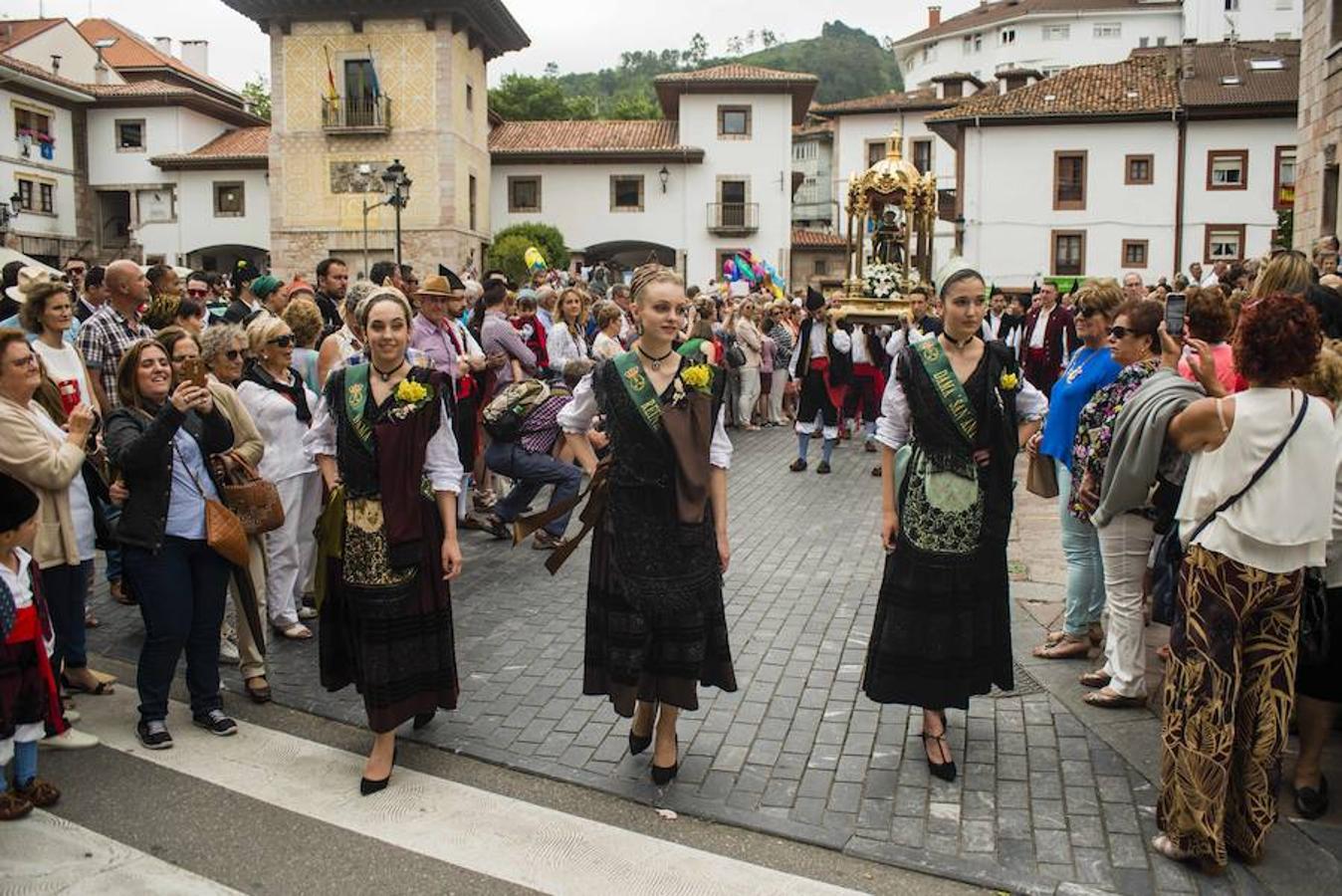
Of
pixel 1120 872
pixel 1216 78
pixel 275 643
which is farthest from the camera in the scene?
pixel 1216 78

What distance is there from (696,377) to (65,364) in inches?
153

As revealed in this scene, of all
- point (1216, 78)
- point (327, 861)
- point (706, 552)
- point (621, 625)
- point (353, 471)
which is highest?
point (1216, 78)

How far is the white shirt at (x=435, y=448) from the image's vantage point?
4.89m

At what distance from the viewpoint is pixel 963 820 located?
4.39 metres

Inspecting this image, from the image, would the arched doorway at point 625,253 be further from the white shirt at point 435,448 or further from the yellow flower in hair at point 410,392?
the yellow flower in hair at point 410,392

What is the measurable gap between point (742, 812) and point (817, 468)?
8.82 metres

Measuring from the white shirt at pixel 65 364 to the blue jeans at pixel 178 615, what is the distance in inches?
56.6

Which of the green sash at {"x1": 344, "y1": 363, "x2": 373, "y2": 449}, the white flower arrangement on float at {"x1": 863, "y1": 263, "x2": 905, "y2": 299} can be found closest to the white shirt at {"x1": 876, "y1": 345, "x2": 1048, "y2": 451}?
the green sash at {"x1": 344, "y1": 363, "x2": 373, "y2": 449}

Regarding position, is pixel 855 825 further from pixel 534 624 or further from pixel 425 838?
pixel 534 624

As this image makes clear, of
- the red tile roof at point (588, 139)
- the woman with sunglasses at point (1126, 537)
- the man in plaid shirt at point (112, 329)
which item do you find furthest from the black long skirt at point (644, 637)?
the red tile roof at point (588, 139)

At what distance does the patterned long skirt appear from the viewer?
13.0 ft

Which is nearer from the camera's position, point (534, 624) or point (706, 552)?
point (706, 552)

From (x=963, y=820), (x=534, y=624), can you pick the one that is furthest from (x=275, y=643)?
(x=963, y=820)

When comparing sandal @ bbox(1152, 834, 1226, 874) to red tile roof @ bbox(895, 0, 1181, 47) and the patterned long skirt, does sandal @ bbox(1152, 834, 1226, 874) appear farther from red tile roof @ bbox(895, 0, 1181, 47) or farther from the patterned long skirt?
red tile roof @ bbox(895, 0, 1181, 47)
